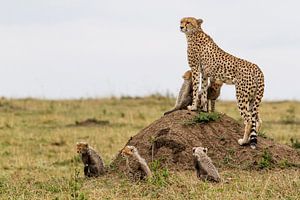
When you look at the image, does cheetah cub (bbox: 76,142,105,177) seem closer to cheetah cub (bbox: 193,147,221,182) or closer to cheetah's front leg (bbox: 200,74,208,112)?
cheetah cub (bbox: 193,147,221,182)

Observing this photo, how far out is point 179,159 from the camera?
9.81m

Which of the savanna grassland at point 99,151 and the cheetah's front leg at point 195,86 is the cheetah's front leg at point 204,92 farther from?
the savanna grassland at point 99,151

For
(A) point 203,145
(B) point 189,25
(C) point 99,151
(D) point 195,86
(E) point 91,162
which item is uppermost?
(B) point 189,25

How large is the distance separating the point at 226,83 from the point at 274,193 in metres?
2.84

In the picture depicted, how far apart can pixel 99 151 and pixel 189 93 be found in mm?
3415

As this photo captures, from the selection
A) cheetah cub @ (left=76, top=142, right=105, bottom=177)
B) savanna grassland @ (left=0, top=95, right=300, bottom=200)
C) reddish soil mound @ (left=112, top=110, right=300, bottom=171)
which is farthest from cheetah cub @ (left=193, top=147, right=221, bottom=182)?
cheetah cub @ (left=76, top=142, right=105, bottom=177)

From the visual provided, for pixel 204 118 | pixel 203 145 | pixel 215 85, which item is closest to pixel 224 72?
pixel 215 85

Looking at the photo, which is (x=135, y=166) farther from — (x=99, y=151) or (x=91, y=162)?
(x=99, y=151)

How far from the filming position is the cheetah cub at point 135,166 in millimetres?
8852

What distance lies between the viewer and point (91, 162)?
9.62 metres

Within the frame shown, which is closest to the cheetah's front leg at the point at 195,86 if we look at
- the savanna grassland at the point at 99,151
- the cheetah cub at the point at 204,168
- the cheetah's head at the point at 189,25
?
the cheetah's head at the point at 189,25


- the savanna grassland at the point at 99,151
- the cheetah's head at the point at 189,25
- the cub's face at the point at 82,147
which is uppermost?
the cheetah's head at the point at 189,25

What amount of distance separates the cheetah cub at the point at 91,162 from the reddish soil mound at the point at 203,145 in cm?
30

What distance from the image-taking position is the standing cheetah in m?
10.1
